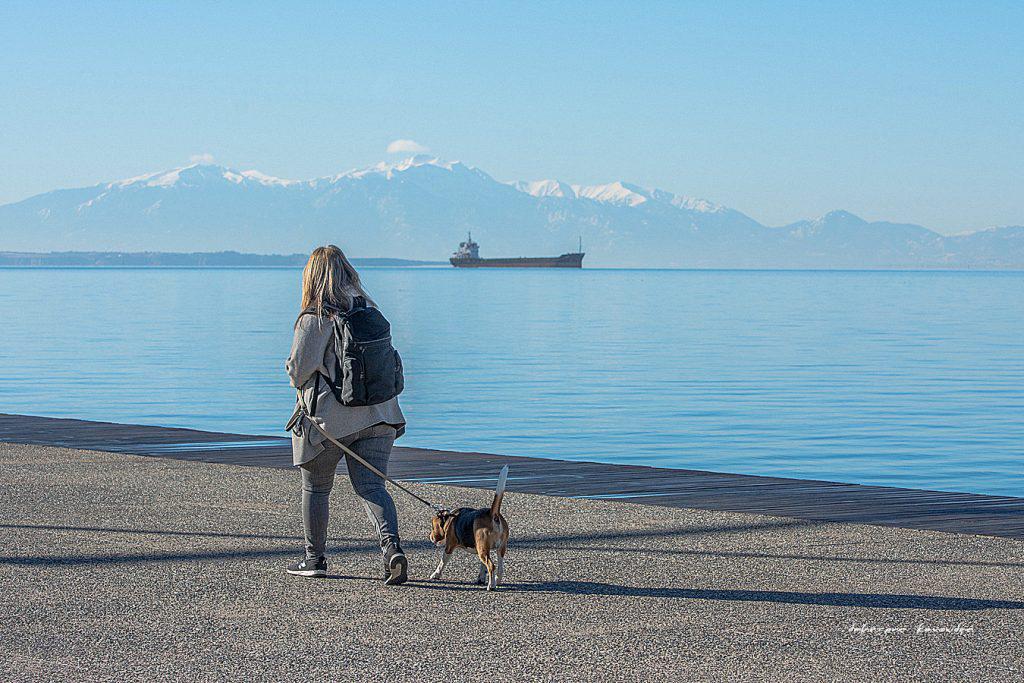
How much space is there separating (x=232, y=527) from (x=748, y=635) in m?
3.84

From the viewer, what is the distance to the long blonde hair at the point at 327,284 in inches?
260

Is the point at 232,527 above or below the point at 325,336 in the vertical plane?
below

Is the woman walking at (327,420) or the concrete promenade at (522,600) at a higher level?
the woman walking at (327,420)

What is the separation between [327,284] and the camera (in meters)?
6.61

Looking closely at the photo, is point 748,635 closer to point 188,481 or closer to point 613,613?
point 613,613

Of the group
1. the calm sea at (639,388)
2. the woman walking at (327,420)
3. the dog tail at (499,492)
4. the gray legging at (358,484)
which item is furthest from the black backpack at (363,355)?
the calm sea at (639,388)

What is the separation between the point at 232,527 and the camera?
851cm

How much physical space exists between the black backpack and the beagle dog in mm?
724

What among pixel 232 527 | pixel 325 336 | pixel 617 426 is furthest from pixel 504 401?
pixel 325 336

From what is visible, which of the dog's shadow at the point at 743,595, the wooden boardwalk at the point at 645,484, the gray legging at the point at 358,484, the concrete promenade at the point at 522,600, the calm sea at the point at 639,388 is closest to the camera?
the concrete promenade at the point at 522,600

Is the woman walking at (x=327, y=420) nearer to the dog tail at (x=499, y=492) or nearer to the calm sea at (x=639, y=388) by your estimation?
the dog tail at (x=499, y=492)

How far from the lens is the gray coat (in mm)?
6621

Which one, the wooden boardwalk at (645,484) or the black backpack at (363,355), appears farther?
the wooden boardwalk at (645,484)

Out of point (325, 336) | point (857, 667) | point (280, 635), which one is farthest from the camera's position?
point (325, 336)
